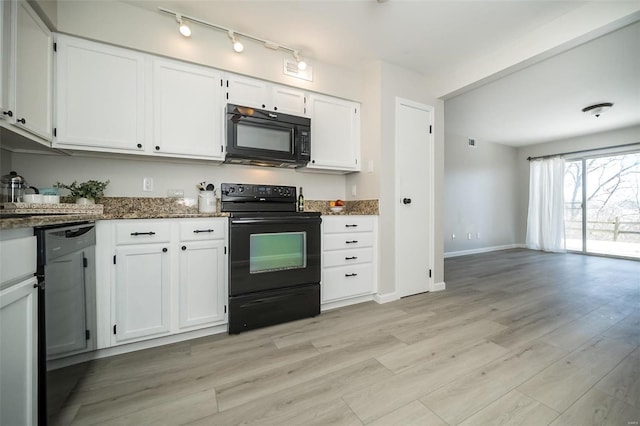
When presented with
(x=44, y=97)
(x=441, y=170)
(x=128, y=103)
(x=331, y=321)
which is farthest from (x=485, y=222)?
(x=44, y=97)

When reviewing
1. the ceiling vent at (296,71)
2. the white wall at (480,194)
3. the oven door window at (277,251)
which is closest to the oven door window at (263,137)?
the ceiling vent at (296,71)

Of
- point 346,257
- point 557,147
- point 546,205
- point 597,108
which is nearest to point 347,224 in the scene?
point 346,257

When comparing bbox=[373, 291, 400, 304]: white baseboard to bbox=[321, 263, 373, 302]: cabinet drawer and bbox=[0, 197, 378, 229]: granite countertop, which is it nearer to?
bbox=[321, 263, 373, 302]: cabinet drawer

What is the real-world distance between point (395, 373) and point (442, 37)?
110 inches

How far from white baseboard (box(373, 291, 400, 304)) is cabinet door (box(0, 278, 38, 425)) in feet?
7.95

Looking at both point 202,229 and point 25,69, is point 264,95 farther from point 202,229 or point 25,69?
point 25,69

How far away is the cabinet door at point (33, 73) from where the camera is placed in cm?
146

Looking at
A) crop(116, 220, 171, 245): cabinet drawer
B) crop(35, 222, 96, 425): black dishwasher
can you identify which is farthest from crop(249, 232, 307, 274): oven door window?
crop(35, 222, 96, 425): black dishwasher

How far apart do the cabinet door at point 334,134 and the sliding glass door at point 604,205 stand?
5.94 metres

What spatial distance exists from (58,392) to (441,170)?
3582 mm

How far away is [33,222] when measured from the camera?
0.93m

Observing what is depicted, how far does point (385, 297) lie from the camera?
8.73ft

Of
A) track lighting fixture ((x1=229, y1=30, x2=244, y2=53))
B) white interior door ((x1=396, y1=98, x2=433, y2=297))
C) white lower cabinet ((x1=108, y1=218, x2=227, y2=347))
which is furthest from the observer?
white interior door ((x1=396, y1=98, x2=433, y2=297))

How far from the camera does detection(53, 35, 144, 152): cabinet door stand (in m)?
1.77
